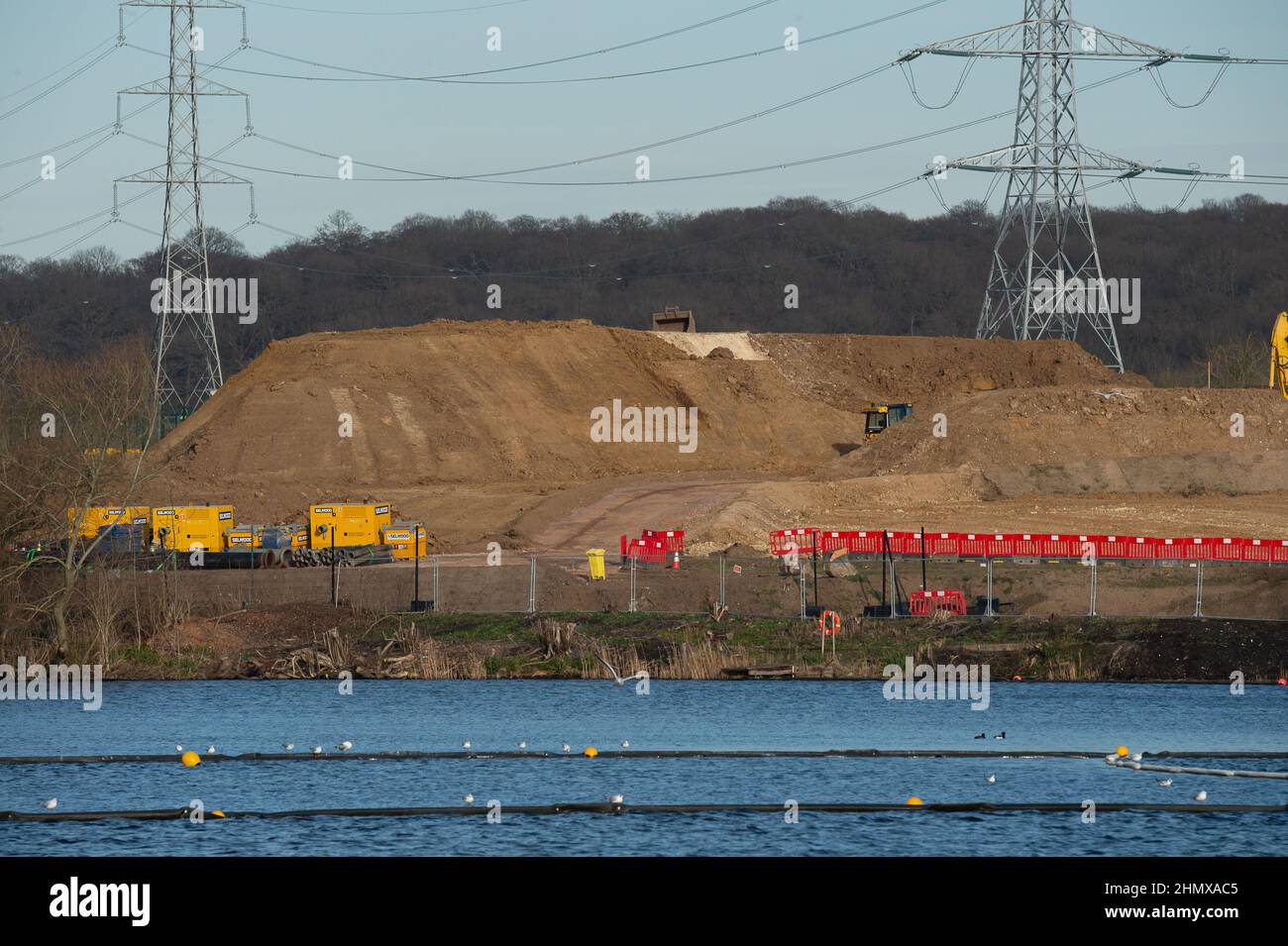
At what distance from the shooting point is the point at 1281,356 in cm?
7962

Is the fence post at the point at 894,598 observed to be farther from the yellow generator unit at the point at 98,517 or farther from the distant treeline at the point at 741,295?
the distant treeline at the point at 741,295

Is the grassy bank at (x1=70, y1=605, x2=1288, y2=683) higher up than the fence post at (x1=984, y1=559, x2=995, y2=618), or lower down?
lower down

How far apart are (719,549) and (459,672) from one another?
49.2 ft

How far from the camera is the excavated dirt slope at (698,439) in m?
67.9

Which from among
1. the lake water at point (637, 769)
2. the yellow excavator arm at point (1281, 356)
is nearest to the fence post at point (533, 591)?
the lake water at point (637, 769)

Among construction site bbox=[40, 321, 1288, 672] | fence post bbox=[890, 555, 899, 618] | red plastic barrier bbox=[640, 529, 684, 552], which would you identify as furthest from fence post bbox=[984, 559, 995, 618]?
red plastic barrier bbox=[640, 529, 684, 552]

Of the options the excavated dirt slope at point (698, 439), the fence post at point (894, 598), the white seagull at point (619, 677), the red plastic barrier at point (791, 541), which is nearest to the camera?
the white seagull at point (619, 677)

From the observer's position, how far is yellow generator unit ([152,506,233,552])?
56.2 meters

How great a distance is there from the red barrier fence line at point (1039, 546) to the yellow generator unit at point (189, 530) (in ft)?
60.6

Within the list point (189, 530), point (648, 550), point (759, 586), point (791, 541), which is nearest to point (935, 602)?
point (759, 586)

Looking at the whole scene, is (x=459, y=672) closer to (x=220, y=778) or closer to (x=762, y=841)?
(x=220, y=778)

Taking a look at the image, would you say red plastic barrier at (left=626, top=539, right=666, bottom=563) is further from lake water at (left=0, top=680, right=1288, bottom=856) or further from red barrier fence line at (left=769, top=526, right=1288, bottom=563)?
lake water at (left=0, top=680, right=1288, bottom=856)

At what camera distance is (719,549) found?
5778 cm

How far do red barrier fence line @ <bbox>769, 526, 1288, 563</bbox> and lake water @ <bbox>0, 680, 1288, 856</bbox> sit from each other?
11.0m
